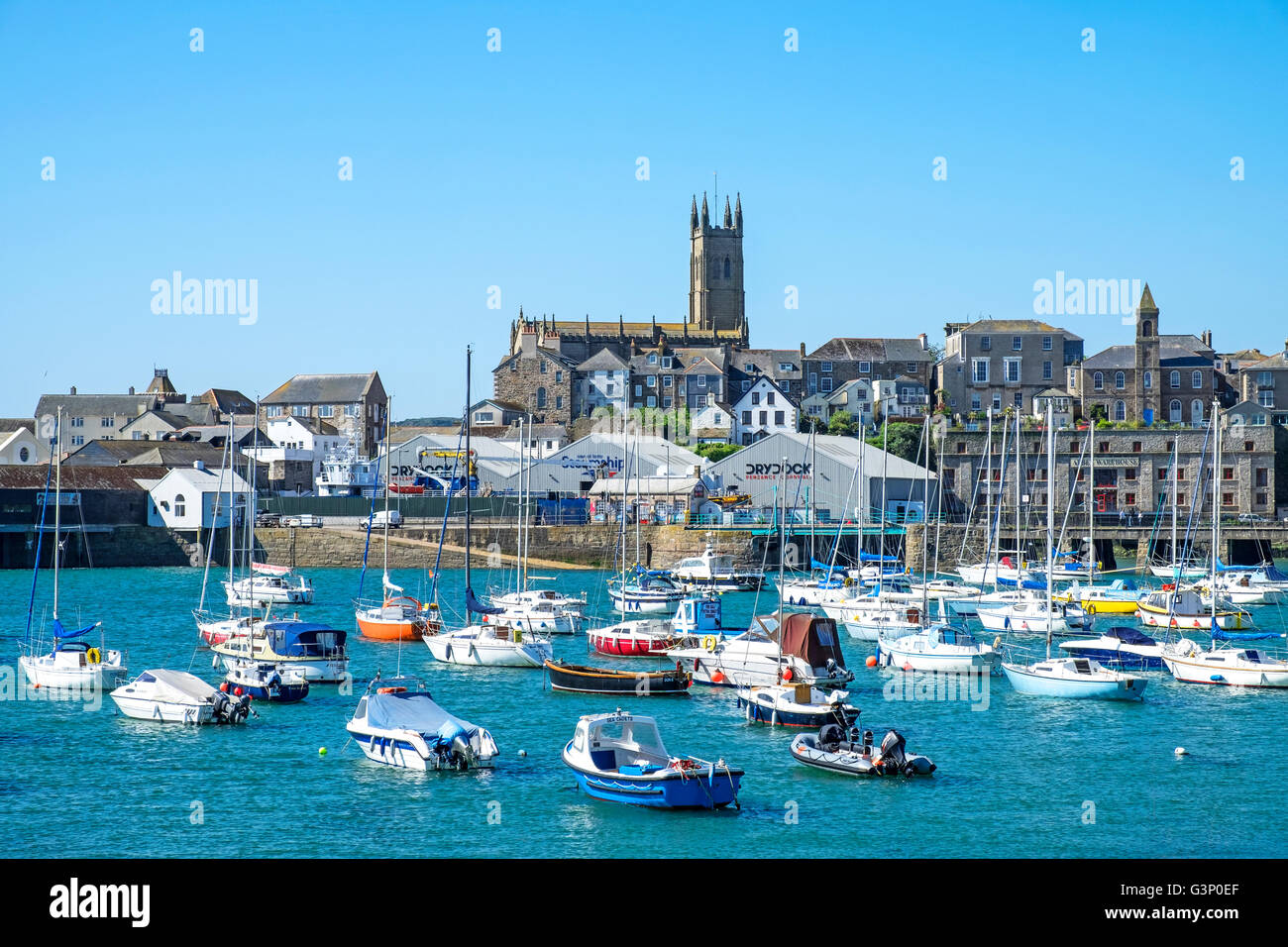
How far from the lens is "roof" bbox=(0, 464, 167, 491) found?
3297 inches

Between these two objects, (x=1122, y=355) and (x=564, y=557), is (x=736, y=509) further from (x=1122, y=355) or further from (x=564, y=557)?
(x=1122, y=355)

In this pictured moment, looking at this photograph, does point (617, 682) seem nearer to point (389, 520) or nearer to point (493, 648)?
point (493, 648)

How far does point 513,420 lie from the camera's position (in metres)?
112

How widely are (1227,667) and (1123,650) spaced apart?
274 cm

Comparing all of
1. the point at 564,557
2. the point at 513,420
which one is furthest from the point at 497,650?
the point at 513,420

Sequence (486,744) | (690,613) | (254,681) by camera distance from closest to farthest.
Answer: (486,744), (254,681), (690,613)

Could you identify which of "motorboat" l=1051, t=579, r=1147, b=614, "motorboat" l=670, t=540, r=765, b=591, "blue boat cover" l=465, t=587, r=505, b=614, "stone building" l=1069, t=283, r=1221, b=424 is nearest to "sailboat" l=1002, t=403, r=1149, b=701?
"blue boat cover" l=465, t=587, r=505, b=614

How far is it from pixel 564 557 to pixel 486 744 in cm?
5420

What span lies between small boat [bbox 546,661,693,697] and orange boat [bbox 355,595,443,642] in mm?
11078

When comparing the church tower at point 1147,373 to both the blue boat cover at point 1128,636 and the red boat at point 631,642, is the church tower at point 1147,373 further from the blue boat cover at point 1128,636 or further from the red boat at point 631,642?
the red boat at point 631,642

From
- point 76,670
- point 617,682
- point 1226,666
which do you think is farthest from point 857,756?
point 76,670

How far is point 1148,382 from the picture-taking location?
9919 cm

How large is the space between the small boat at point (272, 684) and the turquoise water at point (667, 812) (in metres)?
0.42
